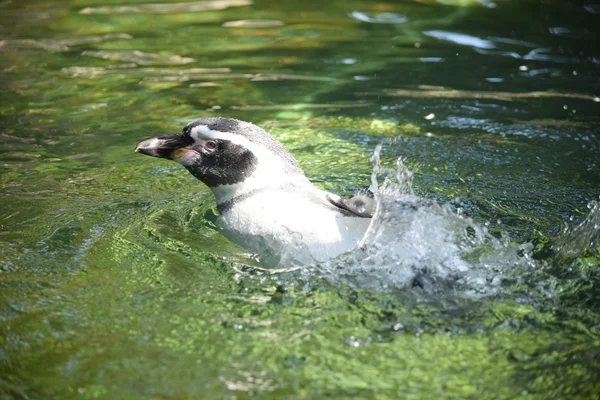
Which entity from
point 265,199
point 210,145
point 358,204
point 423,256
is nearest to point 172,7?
point 210,145

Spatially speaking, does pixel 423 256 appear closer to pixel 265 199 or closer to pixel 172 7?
pixel 265 199

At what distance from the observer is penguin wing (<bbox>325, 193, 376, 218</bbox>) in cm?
Answer: 394

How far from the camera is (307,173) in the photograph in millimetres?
5477

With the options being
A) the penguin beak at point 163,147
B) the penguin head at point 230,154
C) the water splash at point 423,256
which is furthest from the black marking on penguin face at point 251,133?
the water splash at point 423,256

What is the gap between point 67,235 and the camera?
14.4 feet

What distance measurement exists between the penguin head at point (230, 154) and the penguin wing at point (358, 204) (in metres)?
0.28

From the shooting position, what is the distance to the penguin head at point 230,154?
13.6 feet

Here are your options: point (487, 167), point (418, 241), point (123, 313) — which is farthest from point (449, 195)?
point (123, 313)

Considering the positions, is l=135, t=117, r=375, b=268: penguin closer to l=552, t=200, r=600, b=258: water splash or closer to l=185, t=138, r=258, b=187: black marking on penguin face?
l=185, t=138, r=258, b=187: black marking on penguin face

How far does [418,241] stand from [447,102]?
3311 millimetres

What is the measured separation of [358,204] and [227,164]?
77 centimetres

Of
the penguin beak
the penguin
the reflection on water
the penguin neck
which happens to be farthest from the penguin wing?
the reflection on water

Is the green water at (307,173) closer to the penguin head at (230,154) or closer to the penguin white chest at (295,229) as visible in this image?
the penguin white chest at (295,229)

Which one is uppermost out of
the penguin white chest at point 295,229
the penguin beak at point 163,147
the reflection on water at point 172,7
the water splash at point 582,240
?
the penguin beak at point 163,147
